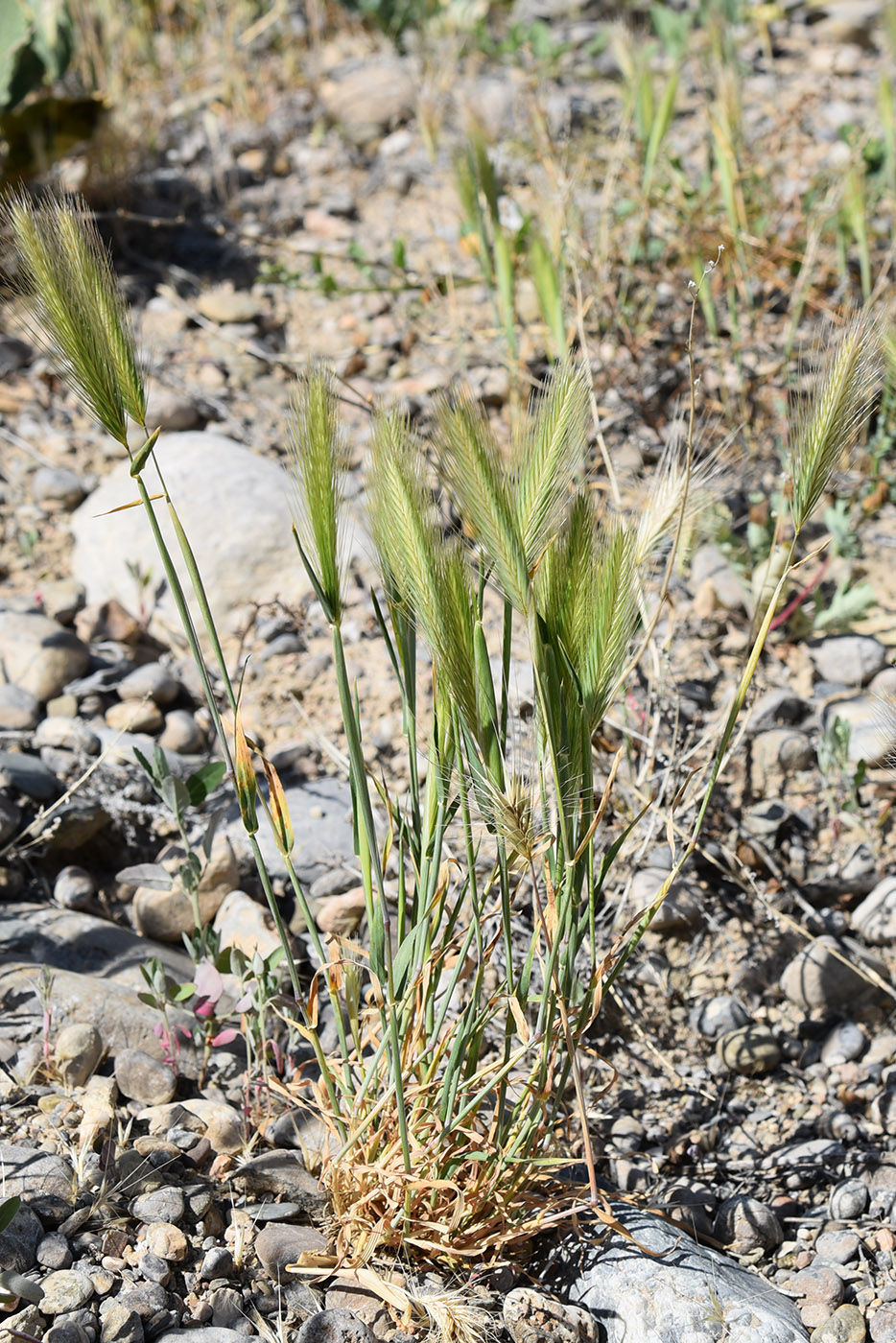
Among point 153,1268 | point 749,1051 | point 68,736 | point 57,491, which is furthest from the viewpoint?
point 57,491

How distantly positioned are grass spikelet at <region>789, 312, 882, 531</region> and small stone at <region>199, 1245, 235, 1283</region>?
95 centimetres

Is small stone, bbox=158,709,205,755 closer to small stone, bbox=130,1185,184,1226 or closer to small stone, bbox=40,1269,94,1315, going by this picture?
small stone, bbox=130,1185,184,1226

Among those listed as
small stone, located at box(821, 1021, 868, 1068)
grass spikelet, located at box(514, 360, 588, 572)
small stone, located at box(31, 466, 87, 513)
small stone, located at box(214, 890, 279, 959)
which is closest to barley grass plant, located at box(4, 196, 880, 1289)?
grass spikelet, located at box(514, 360, 588, 572)

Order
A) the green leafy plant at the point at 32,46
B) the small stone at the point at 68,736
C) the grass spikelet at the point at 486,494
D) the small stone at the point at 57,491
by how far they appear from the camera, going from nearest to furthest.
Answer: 1. the grass spikelet at the point at 486,494
2. the small stone at the point at 68,736
3. the small stone at the point at 57,491
4. the green leafy plant at the point at 32,46

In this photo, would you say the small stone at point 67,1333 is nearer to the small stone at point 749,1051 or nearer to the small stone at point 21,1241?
the small stone at point 21,1241

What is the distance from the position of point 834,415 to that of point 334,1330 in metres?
1.01

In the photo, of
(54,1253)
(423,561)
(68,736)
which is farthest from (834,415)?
(68,736)

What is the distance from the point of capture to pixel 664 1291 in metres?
1.17

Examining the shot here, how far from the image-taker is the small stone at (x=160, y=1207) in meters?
1.19

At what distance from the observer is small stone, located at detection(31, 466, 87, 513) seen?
2.54 meters

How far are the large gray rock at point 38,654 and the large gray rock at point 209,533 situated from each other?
197 mm

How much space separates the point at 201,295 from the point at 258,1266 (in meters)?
2.57

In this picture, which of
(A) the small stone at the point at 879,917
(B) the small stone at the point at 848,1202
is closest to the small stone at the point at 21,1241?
(B) the small stone at the point at 848,1202

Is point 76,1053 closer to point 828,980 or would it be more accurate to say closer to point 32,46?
point 828,980
